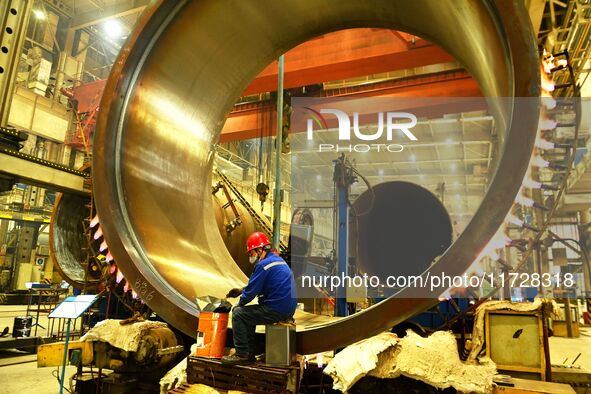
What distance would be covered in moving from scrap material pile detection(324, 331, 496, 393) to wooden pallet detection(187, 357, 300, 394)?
31cm

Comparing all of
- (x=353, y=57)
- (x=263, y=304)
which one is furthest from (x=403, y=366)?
(x=353, y=57)

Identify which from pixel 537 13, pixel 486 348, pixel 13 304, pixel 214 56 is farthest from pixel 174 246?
pixel 13 304

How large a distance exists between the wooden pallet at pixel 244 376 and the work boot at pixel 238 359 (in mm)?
27

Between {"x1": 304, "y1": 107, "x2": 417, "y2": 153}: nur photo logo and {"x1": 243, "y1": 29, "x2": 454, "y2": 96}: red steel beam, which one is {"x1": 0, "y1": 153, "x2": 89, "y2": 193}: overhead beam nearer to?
{"x1": 243, "y1": 29, "x2": 454, "y2": 96}: red steel beam

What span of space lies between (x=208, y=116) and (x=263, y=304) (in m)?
1.62

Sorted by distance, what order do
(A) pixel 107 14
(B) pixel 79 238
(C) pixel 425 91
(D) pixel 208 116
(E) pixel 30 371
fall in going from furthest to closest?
(A) pixel 107 14 < (C) pixel 425 91 < (B) pixel 79 238 < (E) pixel 30 371 < (D) pixel 208 116

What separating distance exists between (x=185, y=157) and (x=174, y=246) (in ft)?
2.48

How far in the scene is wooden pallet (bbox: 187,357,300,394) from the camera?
2.14m

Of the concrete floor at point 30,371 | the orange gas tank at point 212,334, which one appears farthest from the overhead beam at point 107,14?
the orange gas tank at point 212,334

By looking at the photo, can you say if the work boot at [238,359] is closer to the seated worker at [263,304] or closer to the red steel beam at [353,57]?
the seated worker at [263,304]

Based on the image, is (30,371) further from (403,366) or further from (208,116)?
(403,366)

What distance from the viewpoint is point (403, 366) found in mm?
2459

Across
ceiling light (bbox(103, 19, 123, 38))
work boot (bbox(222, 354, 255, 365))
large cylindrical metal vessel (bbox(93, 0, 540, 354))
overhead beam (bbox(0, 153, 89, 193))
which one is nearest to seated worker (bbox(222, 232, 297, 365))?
work boot (bbox(222, 354, 255, 365))

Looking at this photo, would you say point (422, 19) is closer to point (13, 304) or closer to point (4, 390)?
point (4, 390)
